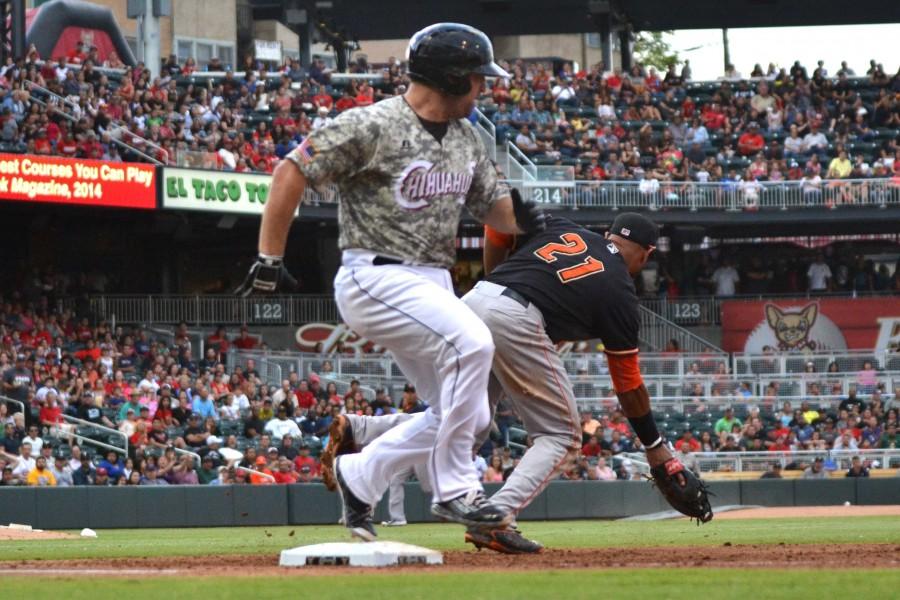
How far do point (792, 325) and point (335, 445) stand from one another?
23975 mm

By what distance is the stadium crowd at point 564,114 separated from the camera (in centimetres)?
2536

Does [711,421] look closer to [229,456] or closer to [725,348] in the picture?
[725,348]

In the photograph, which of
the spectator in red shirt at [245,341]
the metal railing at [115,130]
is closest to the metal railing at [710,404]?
the spectator in red shirt at [245,341]

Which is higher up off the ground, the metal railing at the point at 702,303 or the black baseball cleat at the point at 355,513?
the metal railing at the point at 702,303

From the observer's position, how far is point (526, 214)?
6617 mm

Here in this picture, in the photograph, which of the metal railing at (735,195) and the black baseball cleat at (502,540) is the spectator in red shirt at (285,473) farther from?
the black baseball cleat at (502,540)

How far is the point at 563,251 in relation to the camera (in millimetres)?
6871

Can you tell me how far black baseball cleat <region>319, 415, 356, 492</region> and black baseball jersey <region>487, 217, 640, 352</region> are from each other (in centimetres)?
91

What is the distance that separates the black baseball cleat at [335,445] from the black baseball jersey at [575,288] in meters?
0.91

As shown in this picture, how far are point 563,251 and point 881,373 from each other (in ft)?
65.9

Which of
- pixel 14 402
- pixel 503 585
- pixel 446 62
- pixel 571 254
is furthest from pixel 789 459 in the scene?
pixel 503 585

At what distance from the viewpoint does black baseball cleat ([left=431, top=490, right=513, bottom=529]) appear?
20.2 feet

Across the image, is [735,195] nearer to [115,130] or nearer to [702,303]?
[702,303]

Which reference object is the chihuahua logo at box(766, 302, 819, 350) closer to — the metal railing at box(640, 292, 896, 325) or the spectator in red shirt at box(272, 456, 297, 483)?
the metal railing at box(640, 292, 896, 325)
